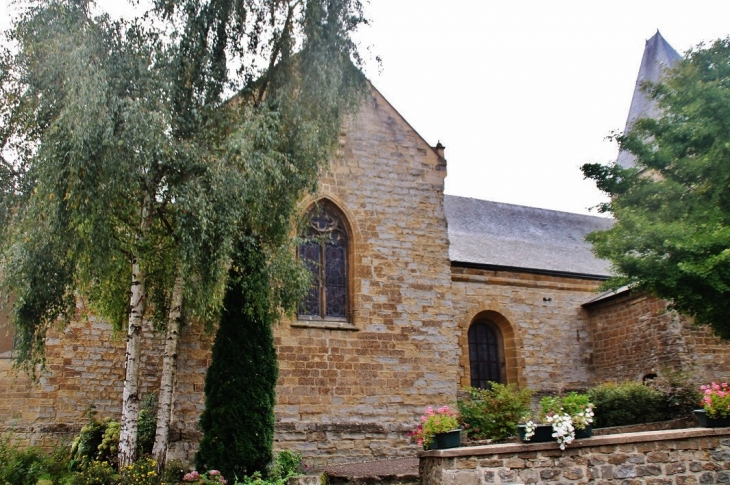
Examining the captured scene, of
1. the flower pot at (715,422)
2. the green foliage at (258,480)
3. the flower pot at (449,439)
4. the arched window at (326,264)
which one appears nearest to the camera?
the flower pot at (449,439)

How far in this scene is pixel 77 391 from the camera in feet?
42.9

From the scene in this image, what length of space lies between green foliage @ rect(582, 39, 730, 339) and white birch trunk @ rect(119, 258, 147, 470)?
8161 millimetres

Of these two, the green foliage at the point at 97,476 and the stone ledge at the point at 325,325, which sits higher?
the stone ledge at the point at 325,325

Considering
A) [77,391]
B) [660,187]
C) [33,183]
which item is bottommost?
[77,391]

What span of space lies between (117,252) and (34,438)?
19.1ft

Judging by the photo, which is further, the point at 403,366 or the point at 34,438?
the point at 403,366

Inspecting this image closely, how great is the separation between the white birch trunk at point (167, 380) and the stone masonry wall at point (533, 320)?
27.0 ft

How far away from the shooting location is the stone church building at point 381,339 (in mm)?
12586

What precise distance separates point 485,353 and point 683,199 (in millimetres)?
7111

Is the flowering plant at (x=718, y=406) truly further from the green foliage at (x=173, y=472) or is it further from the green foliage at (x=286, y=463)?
the green foliage at (x=173, y=472)

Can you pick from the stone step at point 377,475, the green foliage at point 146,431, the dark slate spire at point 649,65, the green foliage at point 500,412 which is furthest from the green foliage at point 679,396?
the dark slate spire at point 649,65

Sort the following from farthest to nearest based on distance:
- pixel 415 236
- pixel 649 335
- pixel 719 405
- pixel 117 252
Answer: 1. pixel 649 335
2. pixel 415 236
3. pixel 117 252
4. pixel 719 405

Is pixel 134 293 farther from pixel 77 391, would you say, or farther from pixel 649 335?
pixel 649 335

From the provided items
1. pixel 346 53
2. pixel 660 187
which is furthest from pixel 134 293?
pixel 660 187
